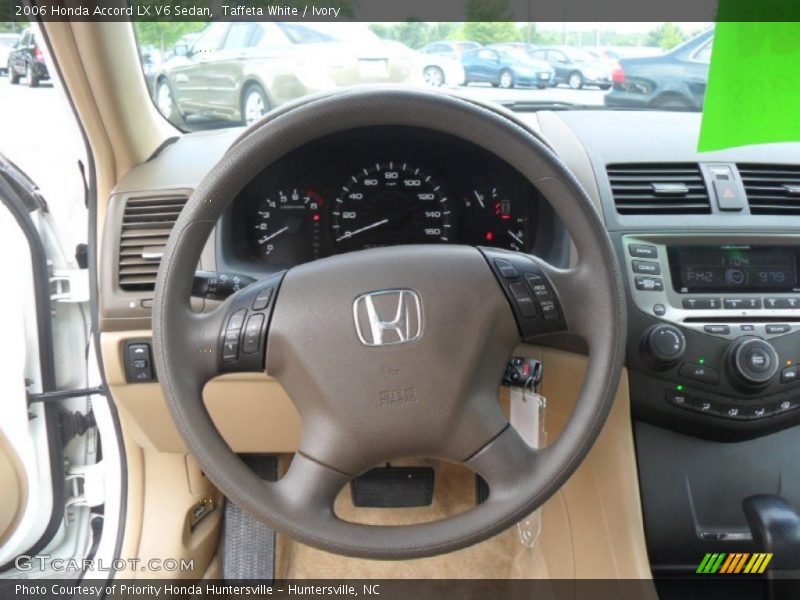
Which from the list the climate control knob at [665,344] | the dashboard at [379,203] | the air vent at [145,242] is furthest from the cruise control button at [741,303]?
the air vent at [145,242]

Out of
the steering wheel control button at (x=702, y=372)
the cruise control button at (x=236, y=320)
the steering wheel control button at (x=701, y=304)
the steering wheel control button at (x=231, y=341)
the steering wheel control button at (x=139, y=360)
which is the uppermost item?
the cruise control button at (x=236, y=320)

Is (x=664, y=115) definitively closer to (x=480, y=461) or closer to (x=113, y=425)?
(x=480, y=461)

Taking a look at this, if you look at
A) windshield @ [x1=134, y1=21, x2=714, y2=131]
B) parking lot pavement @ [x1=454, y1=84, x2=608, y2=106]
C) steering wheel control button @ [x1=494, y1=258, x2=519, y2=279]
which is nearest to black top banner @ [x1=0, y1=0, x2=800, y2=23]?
windshield @ [x1=134, y1=21, x2=714, y2=131]

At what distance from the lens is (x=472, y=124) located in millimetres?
996

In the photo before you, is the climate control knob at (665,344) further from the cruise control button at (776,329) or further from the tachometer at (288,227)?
the tachometer at (288,227)

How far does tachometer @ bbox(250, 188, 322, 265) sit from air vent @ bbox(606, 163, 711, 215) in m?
0.59

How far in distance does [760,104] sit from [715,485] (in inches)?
32.4

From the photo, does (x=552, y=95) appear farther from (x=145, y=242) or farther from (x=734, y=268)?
(x=145, y=242)

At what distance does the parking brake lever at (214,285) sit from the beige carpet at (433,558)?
879 millimetres

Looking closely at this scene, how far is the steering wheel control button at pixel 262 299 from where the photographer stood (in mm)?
1094

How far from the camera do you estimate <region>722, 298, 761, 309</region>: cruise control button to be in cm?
138

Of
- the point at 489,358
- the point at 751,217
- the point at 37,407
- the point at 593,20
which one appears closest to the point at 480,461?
the point at 489,358

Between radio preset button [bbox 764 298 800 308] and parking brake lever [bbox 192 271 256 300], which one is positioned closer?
parking brake lever [bbox 192 271 256 300]

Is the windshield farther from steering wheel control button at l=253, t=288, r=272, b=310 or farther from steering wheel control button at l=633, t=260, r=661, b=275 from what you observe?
steering wheel control button at l=253, t=288, r=272, b=310
